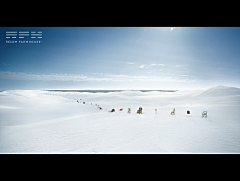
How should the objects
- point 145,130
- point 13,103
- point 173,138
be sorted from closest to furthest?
point 173,138, point 145,130, point 13,103
